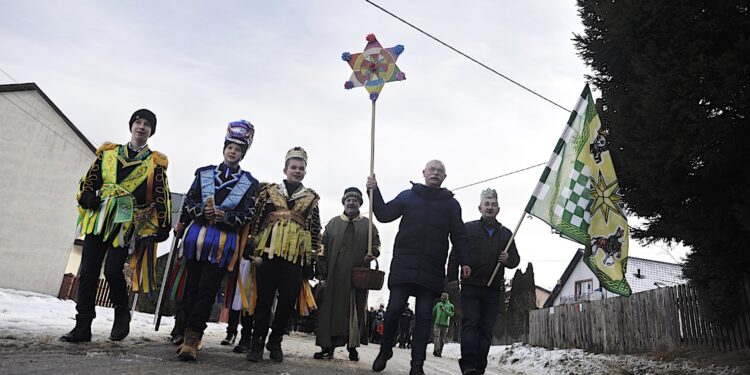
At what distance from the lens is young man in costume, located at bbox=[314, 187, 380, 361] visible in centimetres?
581

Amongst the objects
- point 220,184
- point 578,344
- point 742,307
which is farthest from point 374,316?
point 220,184

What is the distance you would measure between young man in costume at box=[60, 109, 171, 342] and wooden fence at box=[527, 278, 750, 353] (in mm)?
6732

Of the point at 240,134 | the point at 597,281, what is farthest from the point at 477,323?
the point at 597,281

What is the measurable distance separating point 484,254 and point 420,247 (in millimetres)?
1002

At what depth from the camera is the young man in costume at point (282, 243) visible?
4.50 m

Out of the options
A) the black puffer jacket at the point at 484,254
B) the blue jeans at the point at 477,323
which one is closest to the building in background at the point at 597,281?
the black puffer jacket at the point at 484,254

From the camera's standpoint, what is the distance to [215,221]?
4.17m

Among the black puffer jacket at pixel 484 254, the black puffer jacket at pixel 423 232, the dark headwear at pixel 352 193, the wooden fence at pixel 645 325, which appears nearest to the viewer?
the black puffer jacket at pixel 423 232

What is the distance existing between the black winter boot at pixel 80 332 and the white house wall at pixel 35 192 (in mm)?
16882

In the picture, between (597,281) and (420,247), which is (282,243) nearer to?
(420,247)

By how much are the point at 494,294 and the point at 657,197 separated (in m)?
2.52

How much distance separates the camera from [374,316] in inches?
887

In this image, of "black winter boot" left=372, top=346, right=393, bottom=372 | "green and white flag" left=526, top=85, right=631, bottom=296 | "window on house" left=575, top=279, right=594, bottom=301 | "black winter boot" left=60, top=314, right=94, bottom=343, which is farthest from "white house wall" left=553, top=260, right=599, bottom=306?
"black winter boot" left=60, top=314, right=94, bottom=343

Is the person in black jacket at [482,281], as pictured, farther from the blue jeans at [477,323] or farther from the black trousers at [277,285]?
the black trousers at [277,285]
